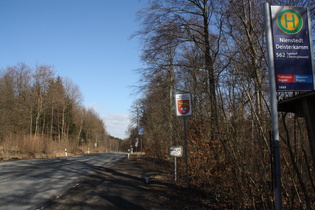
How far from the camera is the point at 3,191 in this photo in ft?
29.0

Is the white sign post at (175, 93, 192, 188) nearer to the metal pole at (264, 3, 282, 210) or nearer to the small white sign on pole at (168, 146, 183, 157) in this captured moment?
the small white sign on pole at (168, 146, 183, 157)

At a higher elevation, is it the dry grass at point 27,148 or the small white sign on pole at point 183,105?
the small white sign on pole at point 183,105

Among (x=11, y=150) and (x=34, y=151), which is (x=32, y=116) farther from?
(x=11, y=150)

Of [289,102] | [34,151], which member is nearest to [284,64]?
[289,102]

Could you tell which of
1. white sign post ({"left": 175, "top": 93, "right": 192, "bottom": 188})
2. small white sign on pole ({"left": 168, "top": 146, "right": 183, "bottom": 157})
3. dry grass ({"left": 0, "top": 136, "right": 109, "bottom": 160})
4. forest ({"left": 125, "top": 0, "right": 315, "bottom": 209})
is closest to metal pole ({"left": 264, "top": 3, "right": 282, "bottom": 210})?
forest ({"left": 125, "top": 0, "right": 315, "bottom": 209})

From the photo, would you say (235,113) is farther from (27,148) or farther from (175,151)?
(27,148)

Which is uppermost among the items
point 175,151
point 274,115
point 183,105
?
point 183,105

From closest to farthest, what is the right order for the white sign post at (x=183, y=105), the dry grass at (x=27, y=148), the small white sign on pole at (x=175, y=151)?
the white sign post at (x=183, y=105), the small white sign on pole at (x=175, y=151), the dry grass at (x=27, y=148)

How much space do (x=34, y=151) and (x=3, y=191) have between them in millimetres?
25024

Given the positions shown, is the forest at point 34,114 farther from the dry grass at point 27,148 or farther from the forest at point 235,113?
the forest at point 235,113

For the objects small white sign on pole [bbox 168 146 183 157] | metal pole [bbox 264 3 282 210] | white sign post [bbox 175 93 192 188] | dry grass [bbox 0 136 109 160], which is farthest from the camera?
dry grass [bbox 0 136 109 160]

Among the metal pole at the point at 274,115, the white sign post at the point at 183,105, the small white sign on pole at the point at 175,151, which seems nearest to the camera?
the metal pole at the point at 274,115

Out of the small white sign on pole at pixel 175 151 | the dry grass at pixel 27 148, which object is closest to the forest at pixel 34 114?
the dry grass at pixel 27 148

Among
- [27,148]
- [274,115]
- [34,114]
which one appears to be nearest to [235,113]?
[274,115]
